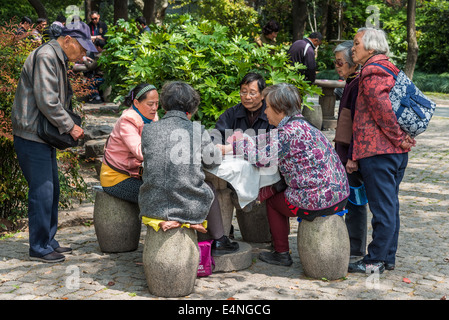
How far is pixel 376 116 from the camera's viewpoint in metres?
4.55

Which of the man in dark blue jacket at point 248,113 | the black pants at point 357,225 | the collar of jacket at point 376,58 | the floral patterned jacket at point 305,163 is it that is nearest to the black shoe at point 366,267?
the black pants at point 357,225

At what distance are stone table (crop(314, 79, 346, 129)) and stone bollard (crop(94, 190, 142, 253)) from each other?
812cm

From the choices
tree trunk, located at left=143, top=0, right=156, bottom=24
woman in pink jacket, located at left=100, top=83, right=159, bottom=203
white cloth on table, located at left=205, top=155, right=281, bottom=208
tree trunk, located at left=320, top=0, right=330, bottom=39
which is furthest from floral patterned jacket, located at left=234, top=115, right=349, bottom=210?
tree trunk, located at left=320, top=0, right=330, bottom=39

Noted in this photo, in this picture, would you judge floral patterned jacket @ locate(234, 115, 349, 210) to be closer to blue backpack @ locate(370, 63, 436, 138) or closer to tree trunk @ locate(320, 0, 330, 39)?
blue backpack @ locate(370, 63, 436, 138)

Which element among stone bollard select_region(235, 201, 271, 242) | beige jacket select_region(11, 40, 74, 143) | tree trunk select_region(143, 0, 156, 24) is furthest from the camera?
tree trunk select_region(143, 0, 156, 24)

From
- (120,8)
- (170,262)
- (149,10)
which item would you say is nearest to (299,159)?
(170,262)

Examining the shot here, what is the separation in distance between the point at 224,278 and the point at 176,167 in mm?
1112

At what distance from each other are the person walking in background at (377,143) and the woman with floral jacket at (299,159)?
0.25m

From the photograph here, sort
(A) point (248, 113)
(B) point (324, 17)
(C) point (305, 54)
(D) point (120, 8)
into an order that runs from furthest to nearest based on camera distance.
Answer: (B) point (324, 17)
(D) point (120, 8)
(C) point (305, 54)
(A) point (248, 113)

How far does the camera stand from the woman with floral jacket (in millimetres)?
4469

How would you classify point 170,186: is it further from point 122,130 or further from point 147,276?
point 122,130

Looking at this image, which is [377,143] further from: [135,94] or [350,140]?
[135,94]

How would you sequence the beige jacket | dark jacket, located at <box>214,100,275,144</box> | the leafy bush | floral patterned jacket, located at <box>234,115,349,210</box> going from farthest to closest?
the leafy bush, dark jacket, located at <box>214,100,275,144</box>, the beige jacket, floral patterned jacket, located at <box>234,115,349,210</box>

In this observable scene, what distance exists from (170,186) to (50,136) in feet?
4.36
